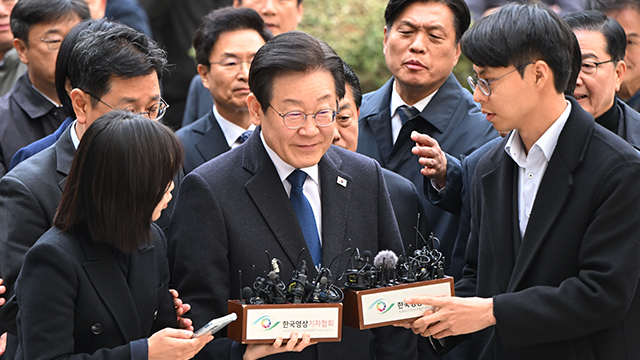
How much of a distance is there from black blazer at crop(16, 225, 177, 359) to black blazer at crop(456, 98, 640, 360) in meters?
1.50

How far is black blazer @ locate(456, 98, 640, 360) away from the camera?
2955 mm

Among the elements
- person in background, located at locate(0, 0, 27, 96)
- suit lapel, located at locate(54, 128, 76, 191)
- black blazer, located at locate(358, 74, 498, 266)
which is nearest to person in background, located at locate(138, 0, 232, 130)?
person in background, located at locate(0, 0, 27, 96)

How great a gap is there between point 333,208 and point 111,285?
101 cm

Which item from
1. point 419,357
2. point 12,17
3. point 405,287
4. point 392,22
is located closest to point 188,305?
point 405,287

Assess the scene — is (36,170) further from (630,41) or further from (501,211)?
(630,41)

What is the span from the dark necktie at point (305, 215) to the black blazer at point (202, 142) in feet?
5.99

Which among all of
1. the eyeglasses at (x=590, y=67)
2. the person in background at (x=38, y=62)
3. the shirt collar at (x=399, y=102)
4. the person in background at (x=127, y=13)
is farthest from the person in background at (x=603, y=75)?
the person in background at (x=127, y=13)

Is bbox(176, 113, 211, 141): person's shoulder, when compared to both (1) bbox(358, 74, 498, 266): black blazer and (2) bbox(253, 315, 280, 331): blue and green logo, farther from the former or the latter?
(2) bbox(253, 315, 280, 331): blue and green logo

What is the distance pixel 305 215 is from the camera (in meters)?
3.27

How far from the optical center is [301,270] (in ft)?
A: 9.62

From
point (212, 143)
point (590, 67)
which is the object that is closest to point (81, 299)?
point (212, 143)

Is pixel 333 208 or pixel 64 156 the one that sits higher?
pixel 64 156

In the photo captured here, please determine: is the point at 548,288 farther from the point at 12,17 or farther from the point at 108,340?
the point at 12,17

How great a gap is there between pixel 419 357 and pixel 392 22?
7.57 ft
